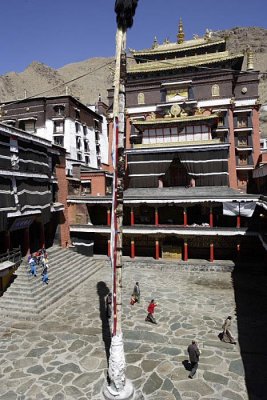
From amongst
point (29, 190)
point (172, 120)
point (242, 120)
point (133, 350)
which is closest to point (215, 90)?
point (242, 120)

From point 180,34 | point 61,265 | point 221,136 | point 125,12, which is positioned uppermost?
point 180,34

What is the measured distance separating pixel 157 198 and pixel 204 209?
618 cm

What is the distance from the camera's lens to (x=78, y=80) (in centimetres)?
13875

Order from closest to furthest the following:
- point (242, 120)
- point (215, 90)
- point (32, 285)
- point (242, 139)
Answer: point (32, 285) → point (215, 90) → point (242, 120) → point (242, 139)

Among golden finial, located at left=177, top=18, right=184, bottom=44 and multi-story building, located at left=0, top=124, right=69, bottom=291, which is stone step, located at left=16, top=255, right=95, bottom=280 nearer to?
multi-story building, located at left=0, top=124, right=69, bottom=291

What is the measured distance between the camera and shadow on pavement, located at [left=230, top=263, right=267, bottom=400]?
37.0 ft

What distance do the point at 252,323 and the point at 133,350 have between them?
6739 mm

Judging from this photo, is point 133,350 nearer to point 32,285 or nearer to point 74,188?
point 32,285

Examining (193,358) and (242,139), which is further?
(242,139)

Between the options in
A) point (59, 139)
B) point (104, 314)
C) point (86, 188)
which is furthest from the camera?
point (59, 139)

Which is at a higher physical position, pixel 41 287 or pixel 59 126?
pixel 59 126

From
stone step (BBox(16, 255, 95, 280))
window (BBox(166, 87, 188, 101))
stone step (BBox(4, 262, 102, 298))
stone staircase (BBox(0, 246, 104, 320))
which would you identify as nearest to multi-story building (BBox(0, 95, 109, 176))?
window (BBox(166, 87, 188, 101))

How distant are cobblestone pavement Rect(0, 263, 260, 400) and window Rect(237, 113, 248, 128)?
2398 cm

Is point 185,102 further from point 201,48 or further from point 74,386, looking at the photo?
point 74,386
